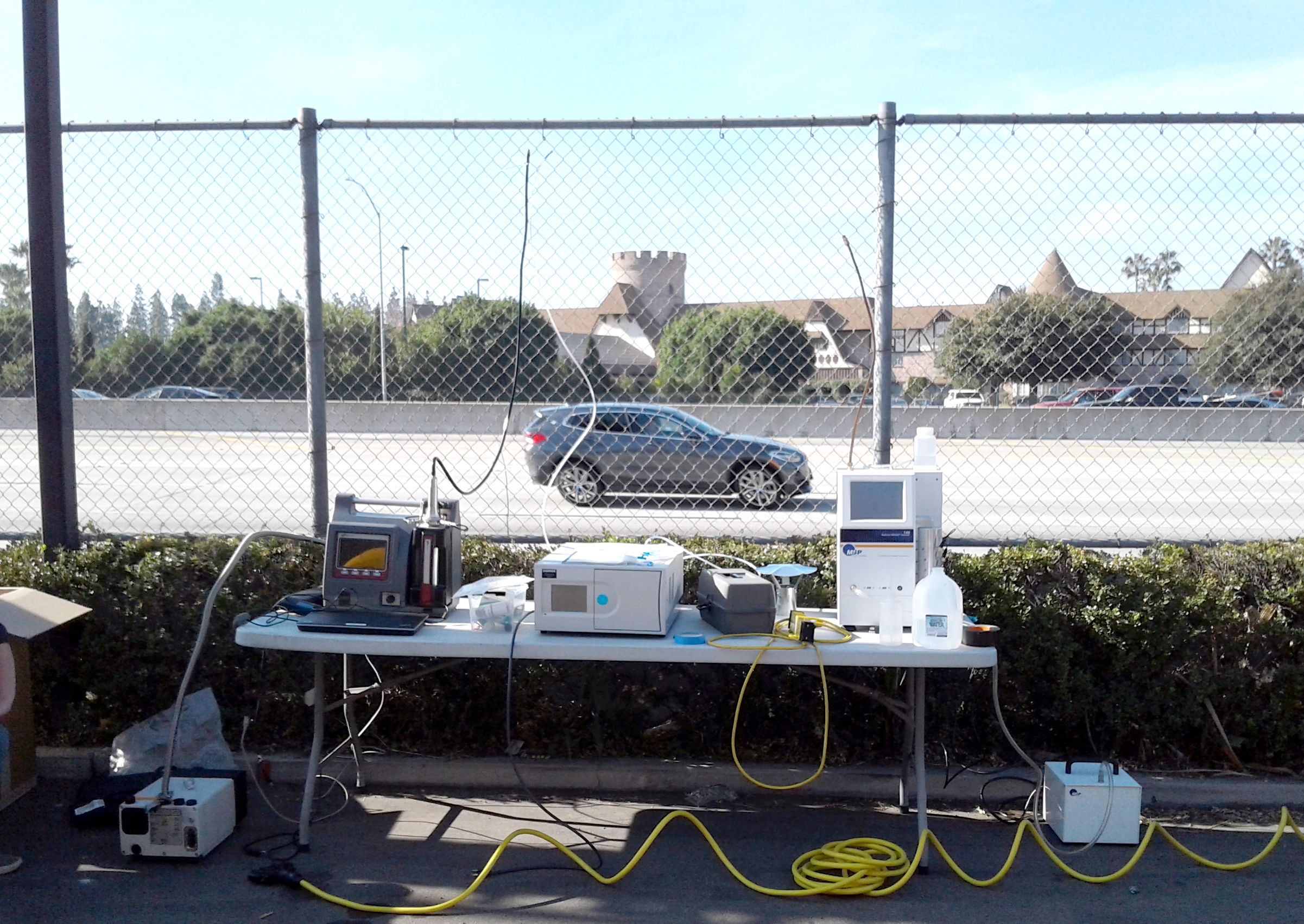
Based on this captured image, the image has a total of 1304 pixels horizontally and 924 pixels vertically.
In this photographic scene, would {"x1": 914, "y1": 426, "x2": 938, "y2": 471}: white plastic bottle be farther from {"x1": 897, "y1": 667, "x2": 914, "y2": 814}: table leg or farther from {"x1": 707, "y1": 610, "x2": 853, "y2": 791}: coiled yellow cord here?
{"x1": 897, "y1": 667, "x2": 914, "y2": 814}: table leg

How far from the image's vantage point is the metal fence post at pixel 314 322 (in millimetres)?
4410

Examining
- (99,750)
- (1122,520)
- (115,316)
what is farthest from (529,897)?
(1122,520)

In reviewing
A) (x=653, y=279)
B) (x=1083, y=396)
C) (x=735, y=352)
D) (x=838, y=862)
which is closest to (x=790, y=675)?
(x=838, y=862)

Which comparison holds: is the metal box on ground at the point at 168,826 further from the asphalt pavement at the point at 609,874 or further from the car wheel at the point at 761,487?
the car wheel at the point at 761,487

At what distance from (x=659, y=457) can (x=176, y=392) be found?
2773 mm

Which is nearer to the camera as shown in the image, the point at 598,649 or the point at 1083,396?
the point at 598,649

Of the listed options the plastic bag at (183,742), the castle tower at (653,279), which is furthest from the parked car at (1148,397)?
the plastic bag at (183,742)

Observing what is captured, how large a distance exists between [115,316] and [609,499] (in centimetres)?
271

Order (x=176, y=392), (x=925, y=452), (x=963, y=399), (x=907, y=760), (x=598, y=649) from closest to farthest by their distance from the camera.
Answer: (x=598, y=649), (x=925, y=452), (x=907, y=760), (x=963, y=399), (x=176, y=392)

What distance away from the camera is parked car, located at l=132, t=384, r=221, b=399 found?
17.5 ft

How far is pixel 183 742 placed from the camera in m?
4.26

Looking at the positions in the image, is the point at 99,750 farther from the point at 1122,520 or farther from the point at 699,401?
the point at 1122,520

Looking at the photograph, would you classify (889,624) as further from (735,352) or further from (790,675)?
(735,352)

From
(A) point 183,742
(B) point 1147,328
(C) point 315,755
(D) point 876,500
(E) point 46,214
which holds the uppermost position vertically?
(E) point 46,214
